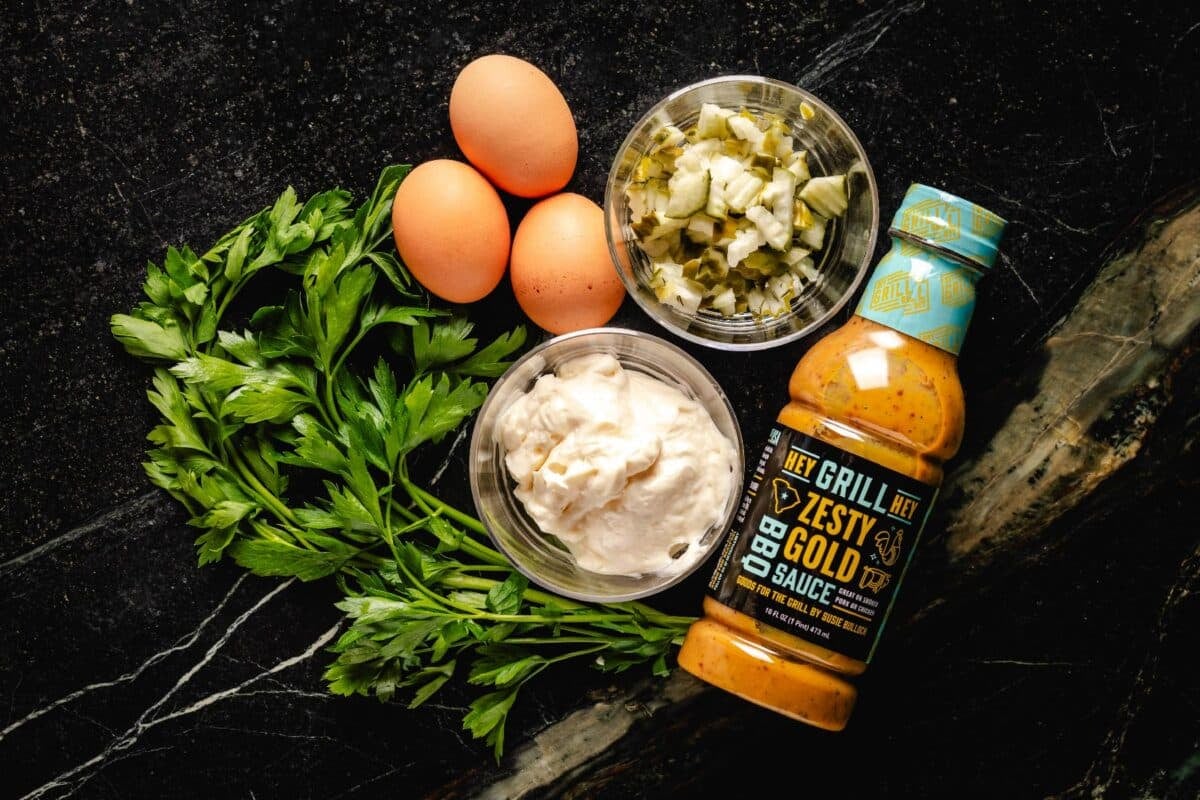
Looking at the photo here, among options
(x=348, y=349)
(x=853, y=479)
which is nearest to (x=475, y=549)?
(x=348, y=349)

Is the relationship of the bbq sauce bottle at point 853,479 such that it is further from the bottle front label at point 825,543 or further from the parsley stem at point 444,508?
the parsley stem at point 444,508

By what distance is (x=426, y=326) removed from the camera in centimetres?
145

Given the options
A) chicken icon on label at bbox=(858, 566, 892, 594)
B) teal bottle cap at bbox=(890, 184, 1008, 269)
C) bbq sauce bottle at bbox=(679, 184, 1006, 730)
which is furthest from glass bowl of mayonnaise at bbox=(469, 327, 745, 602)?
teal bottle cap at bbox=(890, 184, 1008, 269)

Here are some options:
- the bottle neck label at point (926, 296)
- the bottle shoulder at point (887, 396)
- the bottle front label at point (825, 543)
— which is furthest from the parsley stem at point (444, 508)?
the bottle neck label at point (926, 296)

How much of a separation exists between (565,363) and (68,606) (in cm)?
107

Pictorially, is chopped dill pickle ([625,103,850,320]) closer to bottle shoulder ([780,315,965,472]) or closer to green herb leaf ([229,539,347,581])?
bottle shoulder ([780,315,965,472])

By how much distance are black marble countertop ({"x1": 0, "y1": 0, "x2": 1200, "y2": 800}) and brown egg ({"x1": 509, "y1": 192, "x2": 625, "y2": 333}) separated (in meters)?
0.14

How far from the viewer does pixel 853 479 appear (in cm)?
123

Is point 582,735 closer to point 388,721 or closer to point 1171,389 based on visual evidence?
point 388,721

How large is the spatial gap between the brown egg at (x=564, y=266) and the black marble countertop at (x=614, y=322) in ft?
0.44

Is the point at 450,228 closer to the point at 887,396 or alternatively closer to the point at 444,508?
the point at 444,508

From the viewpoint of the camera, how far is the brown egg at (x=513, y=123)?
4.34 ft

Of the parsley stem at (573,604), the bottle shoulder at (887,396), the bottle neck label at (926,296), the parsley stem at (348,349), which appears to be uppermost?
the bottle neck label at (926,296)

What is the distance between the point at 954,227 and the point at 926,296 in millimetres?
106
